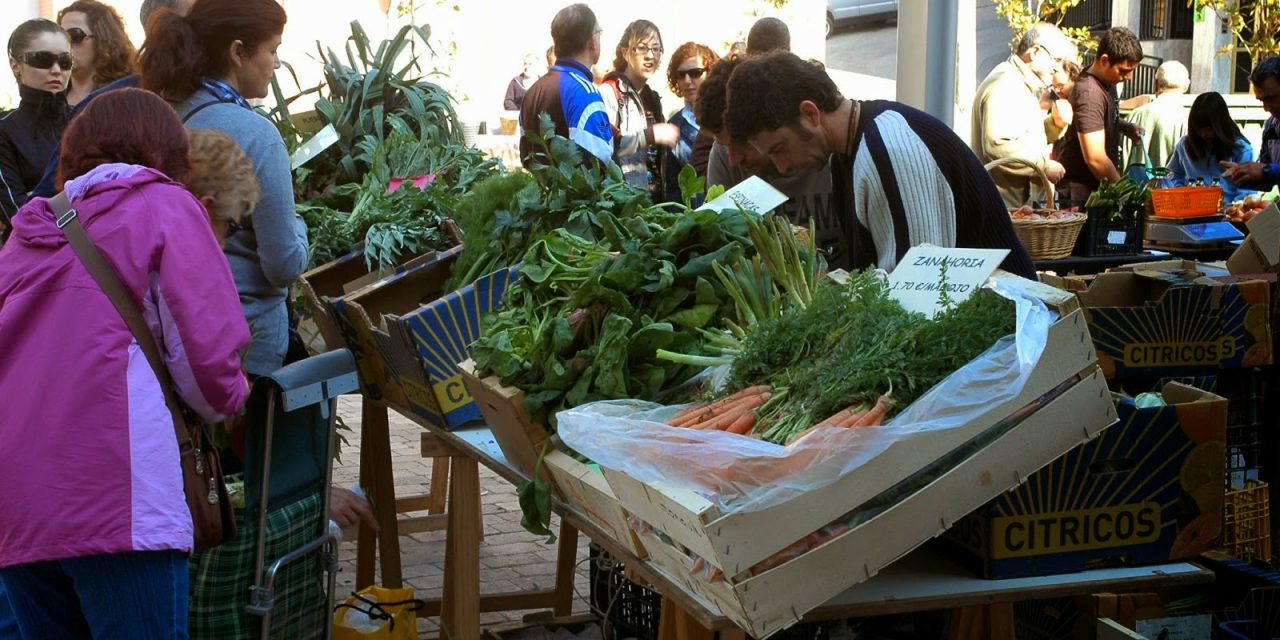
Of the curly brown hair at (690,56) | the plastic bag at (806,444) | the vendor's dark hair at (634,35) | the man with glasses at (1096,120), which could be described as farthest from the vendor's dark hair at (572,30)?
the plastic bag at (806,444)

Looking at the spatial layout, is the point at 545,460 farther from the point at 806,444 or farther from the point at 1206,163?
the point at 1206,163

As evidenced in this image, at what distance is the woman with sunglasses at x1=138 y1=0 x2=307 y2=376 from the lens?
3.42 metres

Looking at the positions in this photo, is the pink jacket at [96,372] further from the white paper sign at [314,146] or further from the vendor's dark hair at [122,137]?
the white paper sign at [314,146]

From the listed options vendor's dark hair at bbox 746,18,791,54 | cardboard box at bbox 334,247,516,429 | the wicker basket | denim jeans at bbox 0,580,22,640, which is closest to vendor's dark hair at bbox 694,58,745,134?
cardboard box at bbox 334,247,516,429

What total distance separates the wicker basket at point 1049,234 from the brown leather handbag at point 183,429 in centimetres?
392

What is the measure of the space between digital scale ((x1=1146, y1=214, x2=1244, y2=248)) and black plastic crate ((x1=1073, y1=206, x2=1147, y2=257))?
0.98 feet

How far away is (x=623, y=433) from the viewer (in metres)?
2.18

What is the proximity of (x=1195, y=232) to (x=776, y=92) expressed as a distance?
3793 mm

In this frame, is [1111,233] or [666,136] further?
[666,136]

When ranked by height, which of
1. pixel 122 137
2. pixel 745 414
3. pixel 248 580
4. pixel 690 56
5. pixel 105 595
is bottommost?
pixel 248 580

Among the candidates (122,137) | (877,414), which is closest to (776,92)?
(877,414)

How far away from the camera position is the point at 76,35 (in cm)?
494

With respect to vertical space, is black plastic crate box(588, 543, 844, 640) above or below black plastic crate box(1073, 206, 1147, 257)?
below

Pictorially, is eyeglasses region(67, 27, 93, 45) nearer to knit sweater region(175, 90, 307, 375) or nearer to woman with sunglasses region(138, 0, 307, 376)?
woman with sunglasses region(138, 0, 307, 376)
